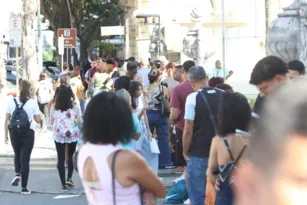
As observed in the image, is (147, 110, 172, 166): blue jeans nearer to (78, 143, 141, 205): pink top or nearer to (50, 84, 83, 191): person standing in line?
(50, 84, 83, 191): person standing in line

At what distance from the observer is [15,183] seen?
1171 cm

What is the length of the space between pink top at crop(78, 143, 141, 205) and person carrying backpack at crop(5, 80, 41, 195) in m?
6.76

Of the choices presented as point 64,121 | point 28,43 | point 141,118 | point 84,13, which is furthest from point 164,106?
point 84,13

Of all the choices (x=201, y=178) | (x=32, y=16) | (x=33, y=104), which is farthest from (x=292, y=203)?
(x=32, y=16)

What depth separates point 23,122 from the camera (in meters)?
11.0

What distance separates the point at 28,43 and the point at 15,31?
17.8 feet

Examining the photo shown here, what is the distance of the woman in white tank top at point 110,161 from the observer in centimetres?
429

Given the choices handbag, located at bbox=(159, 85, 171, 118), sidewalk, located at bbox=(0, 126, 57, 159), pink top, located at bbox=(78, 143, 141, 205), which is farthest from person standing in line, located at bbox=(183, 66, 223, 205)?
sidewalk, located at bbox=(0, 126, 57, 159)

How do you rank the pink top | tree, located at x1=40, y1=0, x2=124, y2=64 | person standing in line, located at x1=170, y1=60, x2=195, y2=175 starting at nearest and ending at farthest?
the pink top < person standing in line, located at x1=170, y1=60, x2=195, y2=175 < tree, located at x1=40, y1=0, x2=124, y2=64

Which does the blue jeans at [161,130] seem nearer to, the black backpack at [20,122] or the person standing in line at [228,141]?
the black backpack at [20,122]

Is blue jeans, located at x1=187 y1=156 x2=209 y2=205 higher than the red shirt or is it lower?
lower

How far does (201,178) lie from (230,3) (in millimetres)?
27456

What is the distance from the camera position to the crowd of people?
1.79 m

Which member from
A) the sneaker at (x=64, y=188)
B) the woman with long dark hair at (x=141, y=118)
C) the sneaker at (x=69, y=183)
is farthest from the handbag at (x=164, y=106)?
the woman with long dark hair at (x=141, y=118)
